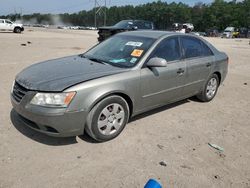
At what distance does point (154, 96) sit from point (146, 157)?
3.84 feet

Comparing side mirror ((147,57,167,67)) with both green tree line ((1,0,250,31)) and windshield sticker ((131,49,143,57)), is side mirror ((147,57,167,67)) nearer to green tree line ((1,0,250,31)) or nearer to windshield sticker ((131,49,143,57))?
windshield sticker ((131,49,143,57))

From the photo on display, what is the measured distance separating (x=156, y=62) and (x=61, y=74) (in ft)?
4.68

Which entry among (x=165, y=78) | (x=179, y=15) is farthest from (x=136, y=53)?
(x=179, y=15)

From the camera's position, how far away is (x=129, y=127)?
4.22 m

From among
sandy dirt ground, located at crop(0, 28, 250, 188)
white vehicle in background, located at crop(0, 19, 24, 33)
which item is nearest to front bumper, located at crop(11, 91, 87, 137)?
sandy dirt ground, located at crop(0, 28, 250, 188)

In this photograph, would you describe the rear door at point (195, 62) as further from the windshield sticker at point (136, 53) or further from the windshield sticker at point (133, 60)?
the windshield sticker at point (133, 60)

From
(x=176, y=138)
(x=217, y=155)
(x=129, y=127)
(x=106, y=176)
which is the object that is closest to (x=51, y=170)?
(x=106, y=176)

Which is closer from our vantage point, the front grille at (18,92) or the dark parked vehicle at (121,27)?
the front grille at (18,92)

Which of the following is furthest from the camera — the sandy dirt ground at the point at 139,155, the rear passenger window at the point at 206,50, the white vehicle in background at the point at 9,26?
the white vehicle in background at the point at 9,26

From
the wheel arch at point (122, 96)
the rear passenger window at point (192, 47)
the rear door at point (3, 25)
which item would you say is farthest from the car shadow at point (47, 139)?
the rear door at point (3, 25)

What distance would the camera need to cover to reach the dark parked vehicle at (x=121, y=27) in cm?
1412

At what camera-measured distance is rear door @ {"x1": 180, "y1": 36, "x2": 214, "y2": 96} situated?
15.8ft

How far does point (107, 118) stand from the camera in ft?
11.9

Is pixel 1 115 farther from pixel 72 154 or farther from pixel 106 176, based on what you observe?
pixel 106 176
